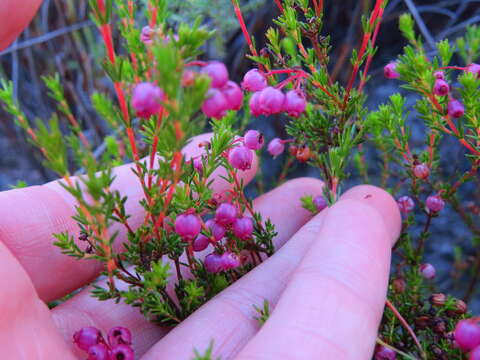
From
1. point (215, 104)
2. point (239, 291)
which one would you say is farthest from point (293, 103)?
point (239, 291)

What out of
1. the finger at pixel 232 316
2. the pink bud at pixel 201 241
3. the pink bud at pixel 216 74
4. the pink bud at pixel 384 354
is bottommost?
the pink bud at pixel 384 354

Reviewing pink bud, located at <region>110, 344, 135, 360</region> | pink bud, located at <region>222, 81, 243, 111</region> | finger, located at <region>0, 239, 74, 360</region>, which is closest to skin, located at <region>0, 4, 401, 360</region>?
finger, located at <region>0, 239, 74, 360</region>

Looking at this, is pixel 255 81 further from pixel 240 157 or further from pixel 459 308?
pixel 459 308

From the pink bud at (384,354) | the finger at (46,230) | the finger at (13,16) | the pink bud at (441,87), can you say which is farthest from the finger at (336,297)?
the finger at (13,16)

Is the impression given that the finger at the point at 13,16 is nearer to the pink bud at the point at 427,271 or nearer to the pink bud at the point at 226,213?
the pink bud at the point at 226,213

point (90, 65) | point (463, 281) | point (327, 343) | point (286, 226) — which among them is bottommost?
point (463, 281)

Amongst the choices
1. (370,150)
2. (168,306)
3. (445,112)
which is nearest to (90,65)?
(370,150)

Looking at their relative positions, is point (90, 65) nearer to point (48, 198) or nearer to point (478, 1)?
point (48, 198)
